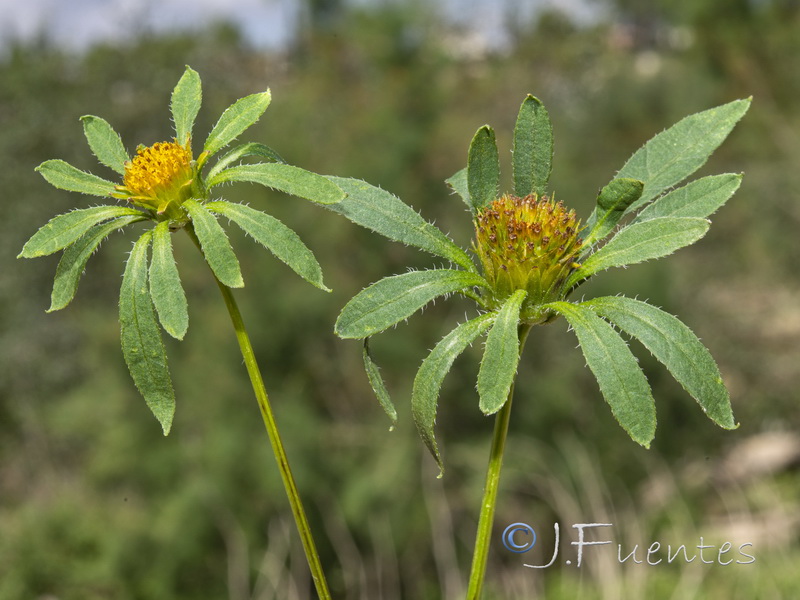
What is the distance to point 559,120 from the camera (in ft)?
44.7

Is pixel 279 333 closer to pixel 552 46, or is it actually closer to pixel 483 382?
pixel 483 382

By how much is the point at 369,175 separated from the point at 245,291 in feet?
6.46

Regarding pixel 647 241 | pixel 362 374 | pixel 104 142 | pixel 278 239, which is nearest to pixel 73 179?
pixel 104 142

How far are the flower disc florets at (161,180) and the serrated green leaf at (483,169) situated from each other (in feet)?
1.11

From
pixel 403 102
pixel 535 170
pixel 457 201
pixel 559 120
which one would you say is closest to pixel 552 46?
pixel 559 120

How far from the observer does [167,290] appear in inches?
33.4

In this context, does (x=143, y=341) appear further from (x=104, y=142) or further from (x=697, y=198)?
(x=697, y=198)

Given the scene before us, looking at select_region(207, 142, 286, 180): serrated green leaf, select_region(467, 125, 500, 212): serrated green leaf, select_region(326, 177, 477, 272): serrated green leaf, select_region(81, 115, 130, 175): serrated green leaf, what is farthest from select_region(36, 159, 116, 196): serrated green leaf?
select_region(467, 125, 500, 212): serrated green leaf

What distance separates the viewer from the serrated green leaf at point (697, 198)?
3.05 feet

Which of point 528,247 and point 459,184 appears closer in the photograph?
point 528,247

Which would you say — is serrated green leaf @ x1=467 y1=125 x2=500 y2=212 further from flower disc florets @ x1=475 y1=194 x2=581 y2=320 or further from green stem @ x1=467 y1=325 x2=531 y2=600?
green stem @ x1=467 y1=325 x2=531 y2=600

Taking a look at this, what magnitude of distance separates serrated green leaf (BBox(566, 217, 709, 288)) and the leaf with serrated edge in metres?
0.54

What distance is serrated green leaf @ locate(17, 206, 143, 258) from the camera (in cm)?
88

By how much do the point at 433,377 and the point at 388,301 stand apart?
97 millimetres
